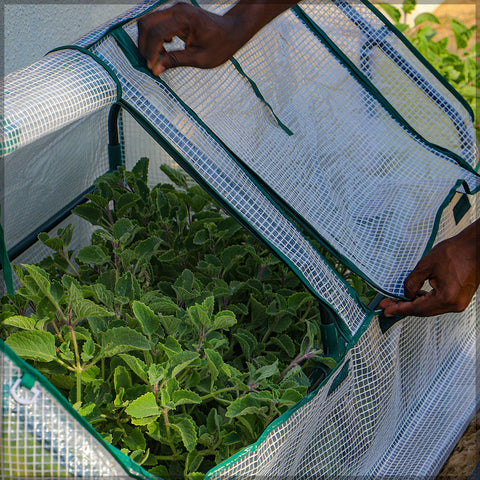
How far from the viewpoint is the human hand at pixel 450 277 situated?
4.41 ft

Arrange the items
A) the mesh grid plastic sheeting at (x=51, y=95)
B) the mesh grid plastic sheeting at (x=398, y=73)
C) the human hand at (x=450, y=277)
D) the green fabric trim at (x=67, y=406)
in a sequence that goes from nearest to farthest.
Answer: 1. the green fabric trim at (x=67, y=406)
2. the mesh grid plastic sheeting at (x=51, y=95)
3. the human hand at (x=450, y=277)
4. the mesh grid plastic sheeting at (x=398, y=73)

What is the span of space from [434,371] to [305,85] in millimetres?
857

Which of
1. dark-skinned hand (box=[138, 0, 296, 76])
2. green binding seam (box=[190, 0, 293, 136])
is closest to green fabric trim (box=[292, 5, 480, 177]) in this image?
green binding seam (box=[190, 0, 293, 136])

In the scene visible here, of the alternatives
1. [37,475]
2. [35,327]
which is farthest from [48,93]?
[37,475]

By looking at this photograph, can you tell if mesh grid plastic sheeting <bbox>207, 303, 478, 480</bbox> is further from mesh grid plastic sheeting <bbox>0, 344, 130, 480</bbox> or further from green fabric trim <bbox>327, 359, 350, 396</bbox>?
mesh grid plastic sheeting <bbox>0, 344, 130, 480</bbox>

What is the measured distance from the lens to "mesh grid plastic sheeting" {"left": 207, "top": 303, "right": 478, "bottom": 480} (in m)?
1.16

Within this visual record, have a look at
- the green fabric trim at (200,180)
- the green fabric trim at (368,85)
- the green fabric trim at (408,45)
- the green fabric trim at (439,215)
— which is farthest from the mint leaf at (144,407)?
the green fabric trim at (408,45)

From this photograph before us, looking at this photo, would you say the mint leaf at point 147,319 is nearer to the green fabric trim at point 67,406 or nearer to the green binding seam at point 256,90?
the green fabric trim at point 67,406

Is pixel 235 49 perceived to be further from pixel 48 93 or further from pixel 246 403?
pixel 246 403

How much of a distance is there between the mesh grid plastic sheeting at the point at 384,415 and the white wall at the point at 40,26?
1298mm

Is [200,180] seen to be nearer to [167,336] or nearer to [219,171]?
[219,171]

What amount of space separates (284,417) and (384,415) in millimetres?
433

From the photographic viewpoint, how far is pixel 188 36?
1298 mm


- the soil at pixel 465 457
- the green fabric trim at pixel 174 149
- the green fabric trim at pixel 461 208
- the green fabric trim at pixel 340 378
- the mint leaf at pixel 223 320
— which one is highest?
the green fabric trim at pixel 174 149
